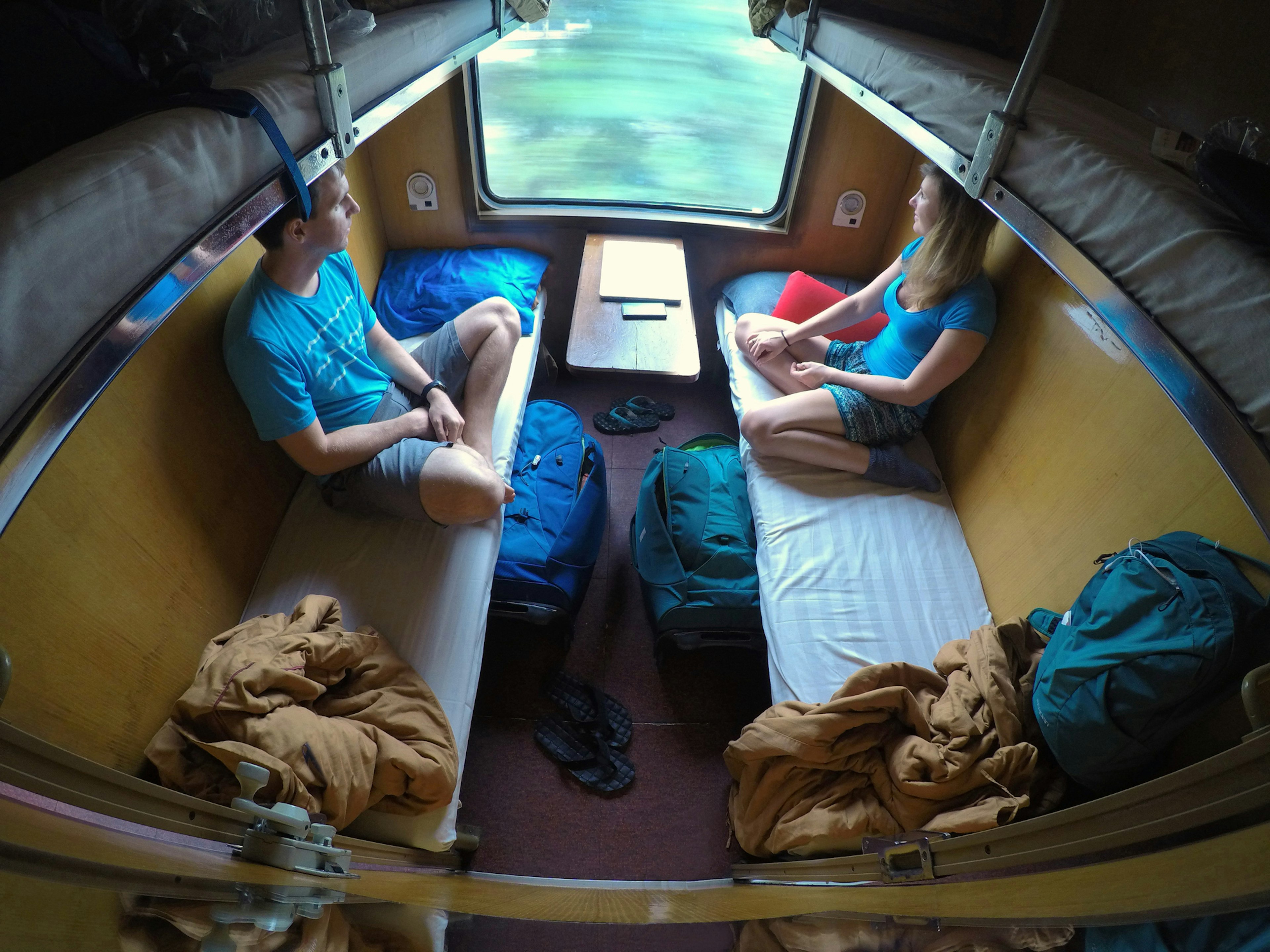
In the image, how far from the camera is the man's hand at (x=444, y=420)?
8.26ft

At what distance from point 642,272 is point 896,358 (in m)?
1.32

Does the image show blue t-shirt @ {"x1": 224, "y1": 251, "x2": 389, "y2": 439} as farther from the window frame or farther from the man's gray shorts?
the window frame

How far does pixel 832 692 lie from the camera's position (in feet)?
6.66

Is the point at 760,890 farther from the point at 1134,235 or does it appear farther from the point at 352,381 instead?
the point at 352,381

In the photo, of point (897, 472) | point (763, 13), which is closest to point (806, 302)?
point (897, 472)

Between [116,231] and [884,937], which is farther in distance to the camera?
[884,937]

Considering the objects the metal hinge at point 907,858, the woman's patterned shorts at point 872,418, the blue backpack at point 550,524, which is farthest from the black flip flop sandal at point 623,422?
the metal hinge at point 907,858

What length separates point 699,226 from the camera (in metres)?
3.79

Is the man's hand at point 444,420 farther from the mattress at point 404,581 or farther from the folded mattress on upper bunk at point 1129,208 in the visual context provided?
the folded mattress on upper bunk at point 1129,208

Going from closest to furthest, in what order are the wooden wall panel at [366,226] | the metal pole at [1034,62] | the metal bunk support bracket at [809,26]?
the metal pole at [1034,62], the metal bunk support bracket at [809,26], the wooden wall panel at [366,226]

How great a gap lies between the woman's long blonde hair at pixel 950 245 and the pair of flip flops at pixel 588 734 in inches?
76.4

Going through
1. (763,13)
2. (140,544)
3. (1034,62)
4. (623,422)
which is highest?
(1034,62)

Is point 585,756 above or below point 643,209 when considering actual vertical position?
below

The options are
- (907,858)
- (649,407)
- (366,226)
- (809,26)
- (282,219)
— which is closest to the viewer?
(907,858)
